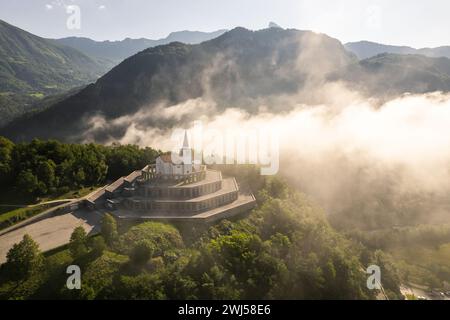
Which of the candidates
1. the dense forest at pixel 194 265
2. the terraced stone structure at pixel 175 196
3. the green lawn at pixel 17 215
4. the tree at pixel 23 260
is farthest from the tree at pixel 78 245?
the green lawn at pixel 17 215

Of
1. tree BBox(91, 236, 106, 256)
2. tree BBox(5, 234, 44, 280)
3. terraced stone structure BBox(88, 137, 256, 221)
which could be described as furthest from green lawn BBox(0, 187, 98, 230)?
tree BBox(91, 236, 106, 256)

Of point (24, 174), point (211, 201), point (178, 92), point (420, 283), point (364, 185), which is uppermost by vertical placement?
point (178, 92)

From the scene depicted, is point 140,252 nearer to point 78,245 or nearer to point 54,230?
point 78,245

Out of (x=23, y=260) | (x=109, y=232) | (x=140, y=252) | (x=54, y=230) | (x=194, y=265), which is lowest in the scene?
(x=194, y=265)

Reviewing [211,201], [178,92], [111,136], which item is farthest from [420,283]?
[178,92]

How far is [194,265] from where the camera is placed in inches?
1523

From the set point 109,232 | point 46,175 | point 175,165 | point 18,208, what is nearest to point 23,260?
point 109,232

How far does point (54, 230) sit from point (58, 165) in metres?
19.1

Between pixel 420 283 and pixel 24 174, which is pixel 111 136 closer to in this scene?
pixel 24 174

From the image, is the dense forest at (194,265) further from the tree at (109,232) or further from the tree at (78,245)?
the tree at (78,245)

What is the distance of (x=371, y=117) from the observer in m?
184

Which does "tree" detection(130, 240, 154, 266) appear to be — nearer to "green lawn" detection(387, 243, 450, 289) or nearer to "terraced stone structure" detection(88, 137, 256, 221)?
"terraced stone structure" detection(88, 137, 256, 221)

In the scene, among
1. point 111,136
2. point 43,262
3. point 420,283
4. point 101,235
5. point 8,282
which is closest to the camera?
point 8,282
